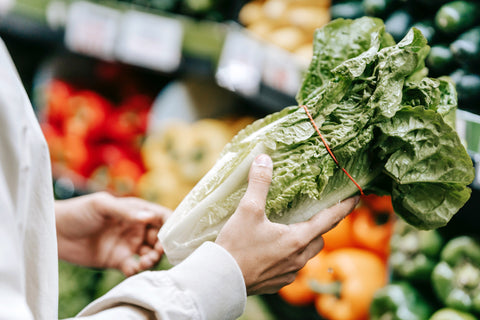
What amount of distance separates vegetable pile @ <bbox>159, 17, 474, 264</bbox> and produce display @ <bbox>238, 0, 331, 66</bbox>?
105 cm

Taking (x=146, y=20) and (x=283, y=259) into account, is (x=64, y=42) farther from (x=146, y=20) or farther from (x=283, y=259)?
(x=283, y=259)

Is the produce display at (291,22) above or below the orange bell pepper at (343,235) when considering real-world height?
above

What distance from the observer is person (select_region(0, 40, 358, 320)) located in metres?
0.71

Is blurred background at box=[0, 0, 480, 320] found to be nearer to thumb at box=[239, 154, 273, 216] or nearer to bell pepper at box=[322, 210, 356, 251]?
bell pepper at box=[322, 210, 356, 251]

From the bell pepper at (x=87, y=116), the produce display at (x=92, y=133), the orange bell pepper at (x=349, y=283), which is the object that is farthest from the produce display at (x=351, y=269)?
the bell pepper at (x=87, y=116)

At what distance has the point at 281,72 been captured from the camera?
1.89m

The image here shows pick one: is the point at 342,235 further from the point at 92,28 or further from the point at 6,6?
the point at 6,6

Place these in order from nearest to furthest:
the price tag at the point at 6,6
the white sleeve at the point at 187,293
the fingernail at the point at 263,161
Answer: the white sleeve at the point at 187,293 → the fingernail at the point at 263,161 → the price tag at the point at 6,6

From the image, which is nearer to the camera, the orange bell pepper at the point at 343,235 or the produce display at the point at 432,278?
the produce display at the point at 432,278

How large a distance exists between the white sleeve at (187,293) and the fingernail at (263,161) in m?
0.19

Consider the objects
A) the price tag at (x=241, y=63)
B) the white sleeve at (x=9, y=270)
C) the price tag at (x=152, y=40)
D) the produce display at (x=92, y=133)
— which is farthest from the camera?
the produce display at (x=92, y=133)

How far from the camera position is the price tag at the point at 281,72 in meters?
1.81

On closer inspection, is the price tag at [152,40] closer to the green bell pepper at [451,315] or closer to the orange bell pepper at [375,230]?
the orange bell pepper at [375,230]

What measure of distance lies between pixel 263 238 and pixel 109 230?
696 mm
